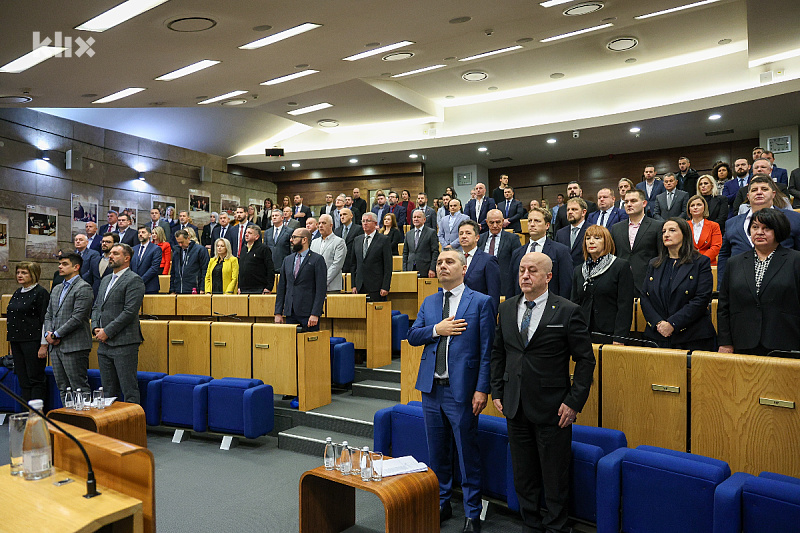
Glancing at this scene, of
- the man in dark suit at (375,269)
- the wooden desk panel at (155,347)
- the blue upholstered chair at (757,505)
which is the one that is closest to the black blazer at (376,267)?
the man in dark suit at (375,269)

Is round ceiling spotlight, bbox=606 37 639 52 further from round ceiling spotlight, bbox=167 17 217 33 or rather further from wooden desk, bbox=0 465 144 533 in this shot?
wooden desk, bbox=0 465 144 533

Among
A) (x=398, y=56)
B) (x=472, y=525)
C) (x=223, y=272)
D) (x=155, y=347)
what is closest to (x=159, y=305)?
(x=223, y=272)

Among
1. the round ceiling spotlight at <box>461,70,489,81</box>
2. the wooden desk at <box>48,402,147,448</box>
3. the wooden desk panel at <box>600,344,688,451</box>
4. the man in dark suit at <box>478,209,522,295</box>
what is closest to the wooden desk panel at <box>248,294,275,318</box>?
the wooden desk at <box>48,402,147,448</box>

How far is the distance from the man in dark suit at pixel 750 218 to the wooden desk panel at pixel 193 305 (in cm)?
468

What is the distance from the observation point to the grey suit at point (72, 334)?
463 centimetres

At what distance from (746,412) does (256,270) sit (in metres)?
4.61

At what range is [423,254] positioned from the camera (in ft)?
22.3

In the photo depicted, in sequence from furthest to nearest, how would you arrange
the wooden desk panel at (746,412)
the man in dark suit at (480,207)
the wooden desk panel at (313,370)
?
the man in dark suit at (480,207) < the wooden desk panel at (313,370) < the wooden desk panel at (746,412)

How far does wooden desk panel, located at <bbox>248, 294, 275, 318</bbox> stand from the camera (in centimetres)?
568

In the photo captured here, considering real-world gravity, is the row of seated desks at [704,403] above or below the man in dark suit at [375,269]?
below

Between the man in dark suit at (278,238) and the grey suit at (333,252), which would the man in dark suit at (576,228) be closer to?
the grey suit at (333,252)

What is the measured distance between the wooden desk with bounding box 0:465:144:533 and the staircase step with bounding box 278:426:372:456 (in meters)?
2.46

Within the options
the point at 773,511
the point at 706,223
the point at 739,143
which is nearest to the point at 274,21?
the point at 706,223

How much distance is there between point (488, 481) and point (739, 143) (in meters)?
10.1
